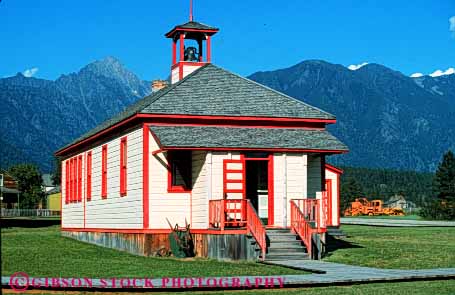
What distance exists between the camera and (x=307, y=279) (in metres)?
18.8

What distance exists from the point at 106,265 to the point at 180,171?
591cm

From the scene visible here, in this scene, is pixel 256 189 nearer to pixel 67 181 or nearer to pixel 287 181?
pixel 287 181

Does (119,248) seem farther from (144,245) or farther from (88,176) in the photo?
(88,176)

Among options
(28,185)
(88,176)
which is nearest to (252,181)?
(88,176)

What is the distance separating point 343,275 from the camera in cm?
1995

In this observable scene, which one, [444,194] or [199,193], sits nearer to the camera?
[199,193]

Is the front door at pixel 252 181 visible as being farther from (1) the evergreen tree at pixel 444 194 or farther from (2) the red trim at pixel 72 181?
(1) the evergreen tree at pixel 444 194

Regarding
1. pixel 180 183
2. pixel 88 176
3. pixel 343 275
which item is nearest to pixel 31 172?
pixel 88 176

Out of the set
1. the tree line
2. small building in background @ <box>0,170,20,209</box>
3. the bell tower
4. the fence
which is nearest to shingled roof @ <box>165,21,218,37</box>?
the bell tower

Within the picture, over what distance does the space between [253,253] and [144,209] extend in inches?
170

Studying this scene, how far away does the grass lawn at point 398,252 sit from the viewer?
2403 cm

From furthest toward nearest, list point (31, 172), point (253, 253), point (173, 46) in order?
point (31, 172), point (173, 46), point (253, 253)

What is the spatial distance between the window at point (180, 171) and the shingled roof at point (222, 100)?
1274mm

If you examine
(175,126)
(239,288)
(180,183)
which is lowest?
(239,288)
